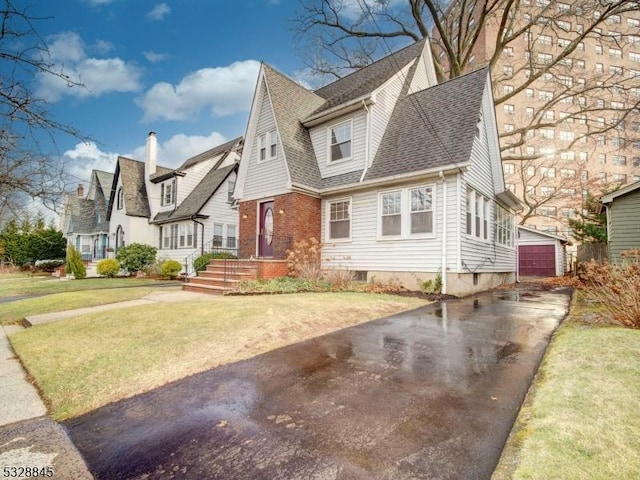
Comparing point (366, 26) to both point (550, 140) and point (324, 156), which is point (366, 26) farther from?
point (550, 140)

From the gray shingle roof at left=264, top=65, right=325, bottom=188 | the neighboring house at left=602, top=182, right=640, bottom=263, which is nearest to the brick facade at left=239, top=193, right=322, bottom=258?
the gray shingle roof at left=264, top=65, right=325, bottom=188

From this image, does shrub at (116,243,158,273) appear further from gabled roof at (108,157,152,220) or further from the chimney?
the chimney

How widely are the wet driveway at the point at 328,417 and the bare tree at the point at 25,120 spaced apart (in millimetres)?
3228

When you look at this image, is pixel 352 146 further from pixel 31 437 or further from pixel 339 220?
pixel 31 437

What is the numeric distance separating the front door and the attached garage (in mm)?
21209

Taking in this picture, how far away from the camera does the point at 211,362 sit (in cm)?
436

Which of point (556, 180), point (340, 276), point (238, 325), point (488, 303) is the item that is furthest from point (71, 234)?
point (556, 180)

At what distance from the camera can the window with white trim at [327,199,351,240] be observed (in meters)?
12.7

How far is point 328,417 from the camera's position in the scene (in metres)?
2.83

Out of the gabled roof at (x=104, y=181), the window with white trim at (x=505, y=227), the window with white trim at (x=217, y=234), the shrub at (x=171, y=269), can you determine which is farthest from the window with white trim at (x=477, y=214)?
the gabled roof at (x=104, y=181)

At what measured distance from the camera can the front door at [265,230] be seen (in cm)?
1338

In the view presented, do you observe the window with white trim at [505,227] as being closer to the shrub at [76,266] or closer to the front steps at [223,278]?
the front steps at [223,278]

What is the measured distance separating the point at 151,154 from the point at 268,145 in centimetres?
1516

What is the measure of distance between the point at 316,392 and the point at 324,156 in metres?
11.3
